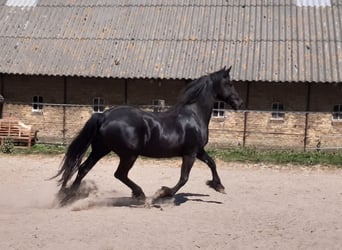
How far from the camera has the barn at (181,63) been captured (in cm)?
1614

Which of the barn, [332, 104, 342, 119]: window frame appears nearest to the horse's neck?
the barn

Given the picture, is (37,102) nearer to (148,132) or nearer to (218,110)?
(218,110)

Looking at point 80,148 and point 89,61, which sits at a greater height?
point 89,61

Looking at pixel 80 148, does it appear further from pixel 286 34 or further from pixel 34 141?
pixel 286 34

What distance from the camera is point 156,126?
7.93m

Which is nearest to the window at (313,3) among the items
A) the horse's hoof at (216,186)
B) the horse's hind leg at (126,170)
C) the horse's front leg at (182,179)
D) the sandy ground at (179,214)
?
the sandy ground at (179,214)

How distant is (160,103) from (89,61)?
3755mm

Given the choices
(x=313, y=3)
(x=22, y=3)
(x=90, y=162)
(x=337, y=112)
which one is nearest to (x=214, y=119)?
(x=337, y=112)

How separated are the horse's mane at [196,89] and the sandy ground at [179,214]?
175 centimetres

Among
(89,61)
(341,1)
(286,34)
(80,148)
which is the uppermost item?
(341,1)

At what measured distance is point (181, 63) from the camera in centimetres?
1691

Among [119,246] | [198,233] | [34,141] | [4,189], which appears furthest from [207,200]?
[34,141]

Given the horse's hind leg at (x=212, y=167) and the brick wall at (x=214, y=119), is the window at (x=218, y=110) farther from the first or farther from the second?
the horse's hind leg at (x=212, y=167)

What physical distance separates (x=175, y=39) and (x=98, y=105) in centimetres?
375
